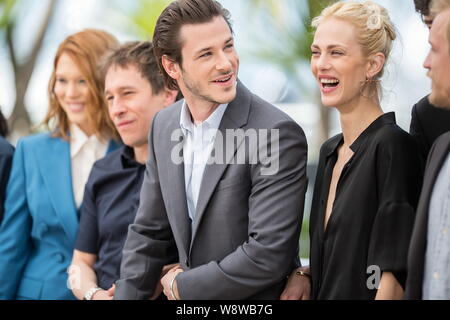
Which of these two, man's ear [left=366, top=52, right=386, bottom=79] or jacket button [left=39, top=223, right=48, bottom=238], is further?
jacket button [left=39, top=223, right=48, bottom=238]

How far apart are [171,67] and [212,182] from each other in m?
0.52

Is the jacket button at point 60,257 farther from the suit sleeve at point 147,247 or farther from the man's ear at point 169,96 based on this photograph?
the man's ear at point 169,96

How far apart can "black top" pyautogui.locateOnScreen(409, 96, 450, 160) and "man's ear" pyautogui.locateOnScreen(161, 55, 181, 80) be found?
91 cm

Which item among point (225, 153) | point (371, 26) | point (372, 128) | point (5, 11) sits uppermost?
point (5, 11)

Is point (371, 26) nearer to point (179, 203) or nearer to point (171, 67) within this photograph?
point (171, 67)

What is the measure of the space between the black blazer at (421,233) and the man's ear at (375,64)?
1.40ft

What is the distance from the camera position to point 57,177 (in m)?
3.41

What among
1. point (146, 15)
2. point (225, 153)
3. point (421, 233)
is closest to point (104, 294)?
point (225, 153)

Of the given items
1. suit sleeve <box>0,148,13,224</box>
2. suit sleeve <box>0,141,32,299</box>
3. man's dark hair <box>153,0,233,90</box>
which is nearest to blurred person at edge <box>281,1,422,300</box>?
man's dark hair <box>153,0,233,90</box>

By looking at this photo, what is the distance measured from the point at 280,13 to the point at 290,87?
601 millimetres

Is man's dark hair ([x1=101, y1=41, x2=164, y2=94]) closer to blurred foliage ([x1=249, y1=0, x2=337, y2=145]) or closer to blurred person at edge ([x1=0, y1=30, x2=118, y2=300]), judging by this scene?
blurred person at edge ([x1=0, y1=30, x2=118, y2=300])

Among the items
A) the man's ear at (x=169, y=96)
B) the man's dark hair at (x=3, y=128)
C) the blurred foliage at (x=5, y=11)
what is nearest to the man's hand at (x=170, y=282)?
the man's ear at (x=169, y=96)

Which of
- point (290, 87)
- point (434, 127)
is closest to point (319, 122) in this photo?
point (290, 87)

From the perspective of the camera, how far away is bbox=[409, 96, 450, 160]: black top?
262 cm
